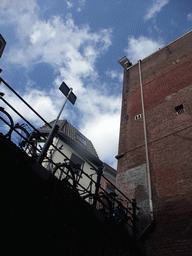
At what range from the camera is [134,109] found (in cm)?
1194

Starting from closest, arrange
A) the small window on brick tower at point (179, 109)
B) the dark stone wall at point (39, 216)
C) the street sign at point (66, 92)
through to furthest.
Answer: the dark stone wall at point (39, 216) → the street sign at point (66, 92) → the small window on brick tower at point (179, 109)

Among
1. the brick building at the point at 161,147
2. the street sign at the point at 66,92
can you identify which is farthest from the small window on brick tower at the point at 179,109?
the street sign at the point at 66,92

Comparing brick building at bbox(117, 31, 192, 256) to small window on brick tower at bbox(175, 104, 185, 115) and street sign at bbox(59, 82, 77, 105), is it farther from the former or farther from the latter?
street sign at bbox(59, 82, 77, 105)

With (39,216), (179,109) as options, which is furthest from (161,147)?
(39,216)

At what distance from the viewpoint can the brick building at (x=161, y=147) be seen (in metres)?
6.12

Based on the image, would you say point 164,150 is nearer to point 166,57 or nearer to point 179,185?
point 179,185

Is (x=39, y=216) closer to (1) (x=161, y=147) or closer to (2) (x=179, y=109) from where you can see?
(1) (x=161, y=147)

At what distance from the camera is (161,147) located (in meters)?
8.58

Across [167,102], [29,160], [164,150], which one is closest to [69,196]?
[29,160]

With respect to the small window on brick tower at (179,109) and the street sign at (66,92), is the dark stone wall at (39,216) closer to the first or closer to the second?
the street sign at (66,92)

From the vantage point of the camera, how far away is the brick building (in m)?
6.12

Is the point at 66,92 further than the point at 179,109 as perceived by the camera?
No

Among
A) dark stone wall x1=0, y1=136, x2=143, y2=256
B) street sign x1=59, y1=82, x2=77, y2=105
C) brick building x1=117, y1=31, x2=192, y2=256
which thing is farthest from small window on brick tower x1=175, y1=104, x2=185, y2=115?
dark stone wall x1=0, y1=136, x2=143, y2=256

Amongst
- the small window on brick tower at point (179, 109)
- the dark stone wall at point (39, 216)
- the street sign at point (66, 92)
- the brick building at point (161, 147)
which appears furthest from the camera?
the small window on brick tower at point (179, 109)
